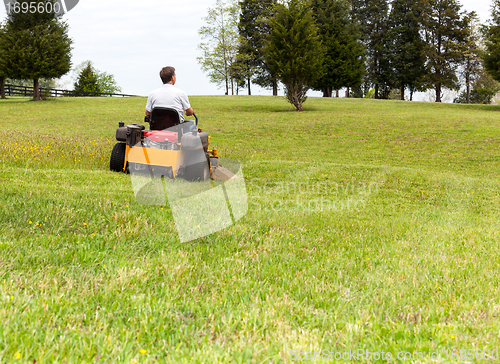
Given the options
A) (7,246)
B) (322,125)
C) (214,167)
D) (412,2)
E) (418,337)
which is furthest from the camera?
(412,2)

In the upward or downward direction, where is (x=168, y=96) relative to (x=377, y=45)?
downward

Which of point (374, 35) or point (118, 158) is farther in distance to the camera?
point (374, 35)

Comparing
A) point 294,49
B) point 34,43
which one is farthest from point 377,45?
point 34,43

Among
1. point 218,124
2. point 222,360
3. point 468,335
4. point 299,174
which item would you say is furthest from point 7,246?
point 218,124

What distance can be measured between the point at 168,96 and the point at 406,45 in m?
51.7

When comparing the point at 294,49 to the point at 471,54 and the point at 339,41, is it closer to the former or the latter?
the point at 339,41

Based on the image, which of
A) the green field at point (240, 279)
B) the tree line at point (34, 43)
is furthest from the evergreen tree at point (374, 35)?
the green field at point (240, 279)

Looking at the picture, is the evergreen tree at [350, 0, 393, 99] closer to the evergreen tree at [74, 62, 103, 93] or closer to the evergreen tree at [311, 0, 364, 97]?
the evergreen tree at [311, 0, 364, 97]

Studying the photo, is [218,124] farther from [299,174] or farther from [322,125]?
[299,174]

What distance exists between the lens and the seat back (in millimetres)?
7723

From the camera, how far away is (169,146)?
760 cm

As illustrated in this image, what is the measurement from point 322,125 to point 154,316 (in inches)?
879

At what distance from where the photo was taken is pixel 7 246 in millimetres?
3416

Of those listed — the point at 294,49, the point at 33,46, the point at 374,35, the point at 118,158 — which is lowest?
the point at 118,158
